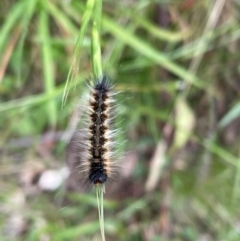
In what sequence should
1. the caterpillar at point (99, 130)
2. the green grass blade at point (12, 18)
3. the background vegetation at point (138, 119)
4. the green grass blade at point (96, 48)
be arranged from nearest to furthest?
1. the green grass blade at point (96, 48)
2. the caterpillar at point (99, 130)
3. the green grass blade at point (12, 18)
4. the background vegetation at point (138, 119)

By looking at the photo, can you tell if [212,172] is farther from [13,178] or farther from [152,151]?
[13,178]

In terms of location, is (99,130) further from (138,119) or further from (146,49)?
(138,119)

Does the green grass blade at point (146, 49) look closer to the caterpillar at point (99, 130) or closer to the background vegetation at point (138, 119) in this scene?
the background vegetation at point (138, 119)

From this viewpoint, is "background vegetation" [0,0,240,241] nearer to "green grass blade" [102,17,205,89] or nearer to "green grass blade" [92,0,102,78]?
"green grass blade" [102,17,205,89]

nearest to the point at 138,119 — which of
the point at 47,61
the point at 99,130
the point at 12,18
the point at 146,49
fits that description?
the point at 146,49

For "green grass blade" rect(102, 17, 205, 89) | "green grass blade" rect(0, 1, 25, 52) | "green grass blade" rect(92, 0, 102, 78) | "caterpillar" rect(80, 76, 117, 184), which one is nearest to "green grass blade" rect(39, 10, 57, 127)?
"green grass blade" rect(0, 1, 25, 52)

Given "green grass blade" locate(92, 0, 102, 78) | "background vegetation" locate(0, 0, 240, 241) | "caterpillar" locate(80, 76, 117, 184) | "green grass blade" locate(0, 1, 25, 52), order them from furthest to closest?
"background vegetation" locate(0, 0, 240, 241) < "green grass blade" locate(0, 1, 25, 52) < "caterpillar" locate(80, 76, 117, 184) < "green grass blade" locate(92, 0, 102, 78)

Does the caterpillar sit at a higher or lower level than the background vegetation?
lower

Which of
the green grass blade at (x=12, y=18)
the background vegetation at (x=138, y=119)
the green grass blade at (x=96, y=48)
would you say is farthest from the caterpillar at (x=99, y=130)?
the green grass blade at (x=12, y=18)
